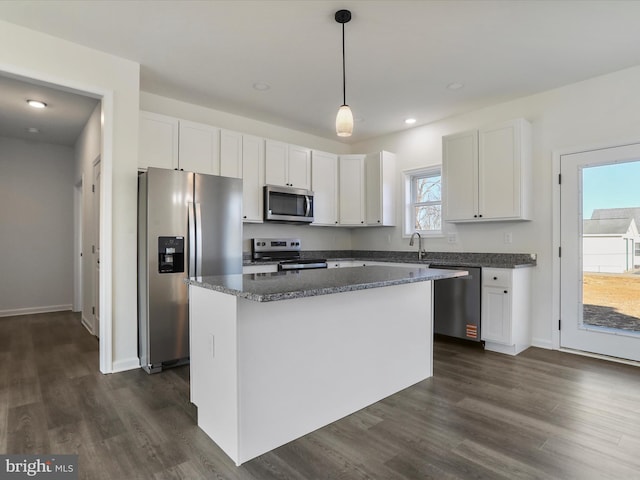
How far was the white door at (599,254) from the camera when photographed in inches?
126

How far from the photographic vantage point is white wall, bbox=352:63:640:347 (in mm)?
3268

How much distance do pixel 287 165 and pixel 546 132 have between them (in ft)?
9.41

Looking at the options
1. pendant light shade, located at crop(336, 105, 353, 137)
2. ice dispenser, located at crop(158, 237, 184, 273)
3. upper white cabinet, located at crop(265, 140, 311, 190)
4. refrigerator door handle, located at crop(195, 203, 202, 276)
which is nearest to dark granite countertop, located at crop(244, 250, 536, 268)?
refrigerator door handle, located at crop(195, 203, 202, 276)

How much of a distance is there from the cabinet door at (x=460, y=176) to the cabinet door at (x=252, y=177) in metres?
2.17

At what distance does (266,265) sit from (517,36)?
10.1 ft

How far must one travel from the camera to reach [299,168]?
4.71 meters

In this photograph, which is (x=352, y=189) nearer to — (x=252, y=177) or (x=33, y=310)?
(x=252, y=177)

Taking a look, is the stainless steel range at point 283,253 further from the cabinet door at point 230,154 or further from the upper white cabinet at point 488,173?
the upper white cabinet at point 488,173

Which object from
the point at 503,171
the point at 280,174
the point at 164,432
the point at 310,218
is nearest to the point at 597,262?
the point at 503,171

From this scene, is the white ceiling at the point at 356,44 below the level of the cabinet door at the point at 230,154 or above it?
above

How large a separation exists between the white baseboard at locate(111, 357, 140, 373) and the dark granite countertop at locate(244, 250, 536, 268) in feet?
4.56

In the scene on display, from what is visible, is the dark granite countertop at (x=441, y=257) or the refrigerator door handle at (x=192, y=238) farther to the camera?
the dark granite countertop at (x=441, y=257)

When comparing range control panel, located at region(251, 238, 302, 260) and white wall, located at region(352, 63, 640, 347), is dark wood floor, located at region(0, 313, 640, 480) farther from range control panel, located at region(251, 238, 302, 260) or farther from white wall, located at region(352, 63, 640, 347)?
range control panel, located at region(251, 238, 302, 260)

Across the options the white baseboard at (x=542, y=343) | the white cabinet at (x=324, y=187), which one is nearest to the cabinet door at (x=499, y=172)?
the white baseboard at (x=542, y=343)
